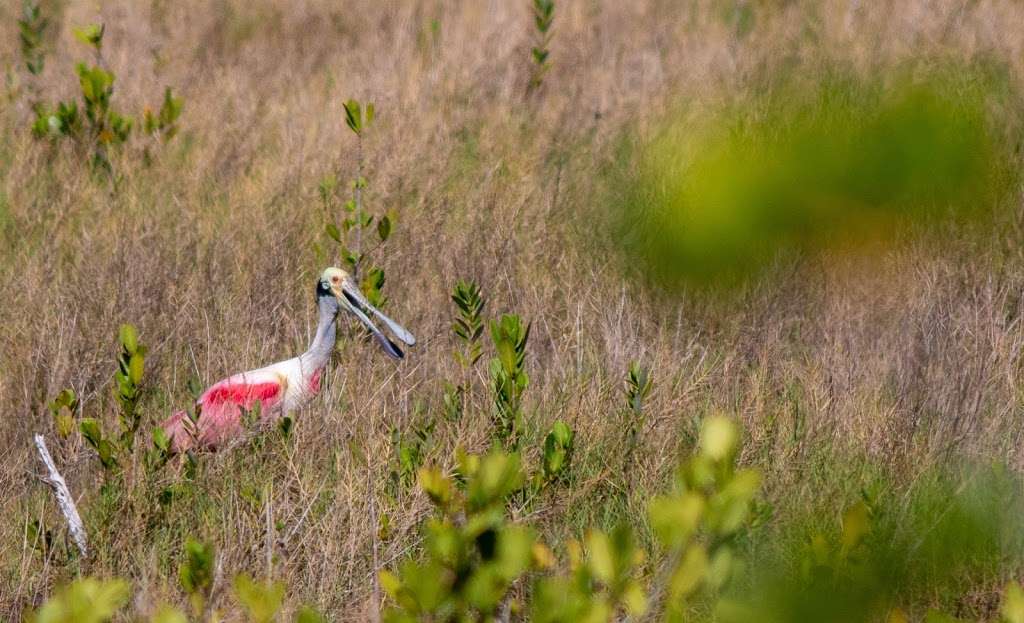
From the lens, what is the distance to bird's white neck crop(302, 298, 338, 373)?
12.4 feet

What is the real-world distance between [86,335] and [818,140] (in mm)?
3248

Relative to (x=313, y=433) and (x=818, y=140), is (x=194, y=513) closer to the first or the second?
(x=313, y=433)

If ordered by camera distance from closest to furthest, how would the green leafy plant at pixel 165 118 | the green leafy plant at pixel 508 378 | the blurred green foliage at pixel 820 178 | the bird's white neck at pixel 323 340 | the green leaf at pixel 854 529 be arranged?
the blurred green foliage at pixel 820 178
the green leaf at pixel 854 529
the green leafy plant at pixel 508 378
the bird's white neck at pixel 323 340
the green leafy plant at pixel 165 118

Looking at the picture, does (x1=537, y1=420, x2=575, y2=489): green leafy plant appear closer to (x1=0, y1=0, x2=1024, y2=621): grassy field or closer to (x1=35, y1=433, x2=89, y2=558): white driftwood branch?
(x1=0, y1=0, x2=1024, y2=621): grassy field

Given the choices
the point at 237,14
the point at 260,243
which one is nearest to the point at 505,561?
the point at 260,243

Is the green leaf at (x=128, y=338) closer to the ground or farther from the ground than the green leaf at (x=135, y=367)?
farther from the ground

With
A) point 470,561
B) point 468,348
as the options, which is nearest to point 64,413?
point 468,348

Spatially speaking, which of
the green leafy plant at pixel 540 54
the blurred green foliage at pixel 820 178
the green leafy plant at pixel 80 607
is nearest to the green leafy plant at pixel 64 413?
the green leafy plant at pixel 80 607

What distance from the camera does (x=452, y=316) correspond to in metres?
4.06

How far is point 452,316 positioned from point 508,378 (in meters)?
1.01

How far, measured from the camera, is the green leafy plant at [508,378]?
3.03 m

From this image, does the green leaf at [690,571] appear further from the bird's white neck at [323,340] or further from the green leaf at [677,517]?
the bird's white neck at [323,340]

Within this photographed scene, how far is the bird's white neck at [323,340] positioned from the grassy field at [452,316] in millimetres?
55

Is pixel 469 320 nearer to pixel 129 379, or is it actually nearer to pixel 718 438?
pixel 129 379
